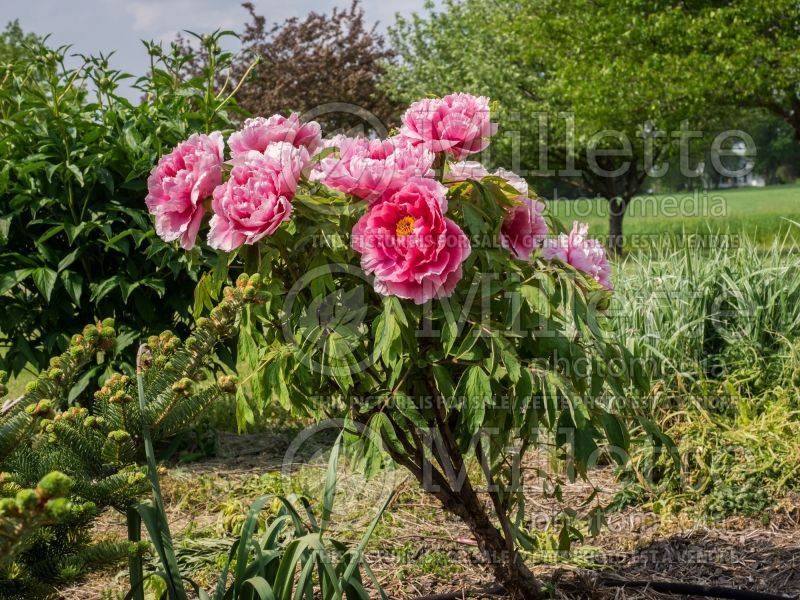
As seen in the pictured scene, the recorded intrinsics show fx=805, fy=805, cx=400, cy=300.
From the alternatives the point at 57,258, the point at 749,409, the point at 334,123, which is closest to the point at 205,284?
the point at 57,258

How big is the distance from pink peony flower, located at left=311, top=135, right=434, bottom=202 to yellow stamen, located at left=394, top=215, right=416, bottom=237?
0.28ft

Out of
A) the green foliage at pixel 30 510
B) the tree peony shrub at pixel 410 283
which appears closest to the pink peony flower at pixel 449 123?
the tree peony shrub at pixel 410 283

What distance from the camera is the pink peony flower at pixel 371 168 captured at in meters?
1.83

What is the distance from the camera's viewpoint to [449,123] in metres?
2.00

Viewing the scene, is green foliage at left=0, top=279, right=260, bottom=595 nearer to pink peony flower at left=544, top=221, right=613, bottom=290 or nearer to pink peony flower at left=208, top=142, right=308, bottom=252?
pink peony flower at left=208, top=142, right=308, bottom=252

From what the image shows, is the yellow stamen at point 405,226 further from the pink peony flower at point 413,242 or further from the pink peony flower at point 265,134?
the pink peony flower at point 265,134

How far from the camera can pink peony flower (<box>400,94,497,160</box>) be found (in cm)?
201

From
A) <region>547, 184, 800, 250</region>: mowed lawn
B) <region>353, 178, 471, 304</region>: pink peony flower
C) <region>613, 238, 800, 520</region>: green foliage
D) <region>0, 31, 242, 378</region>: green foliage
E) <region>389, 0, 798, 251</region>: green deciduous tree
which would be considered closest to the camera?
<region>353, 178, 471, 304</region>: pink peony flower

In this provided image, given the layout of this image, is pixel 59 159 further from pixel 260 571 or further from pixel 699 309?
pixel 699 309

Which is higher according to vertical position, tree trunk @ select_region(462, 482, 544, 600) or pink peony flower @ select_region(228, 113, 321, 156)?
pink peony flower @ select_region(228, 113, 321, 156)

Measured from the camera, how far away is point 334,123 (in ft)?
63.5

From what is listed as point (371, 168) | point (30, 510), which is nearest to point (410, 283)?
point (371, 168)

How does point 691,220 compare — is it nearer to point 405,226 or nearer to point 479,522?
point 479,522

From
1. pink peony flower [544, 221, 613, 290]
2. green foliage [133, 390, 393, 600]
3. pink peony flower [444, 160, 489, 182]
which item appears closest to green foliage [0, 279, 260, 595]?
green foliage [133, 390, 393, 600]
